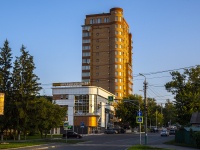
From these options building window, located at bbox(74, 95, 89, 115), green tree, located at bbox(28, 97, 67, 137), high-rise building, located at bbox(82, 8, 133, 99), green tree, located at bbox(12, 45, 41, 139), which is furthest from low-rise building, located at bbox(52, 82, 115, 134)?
green tree, located at bbox(12, 45, 41, 139)

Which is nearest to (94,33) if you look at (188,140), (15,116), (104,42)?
(104,42)

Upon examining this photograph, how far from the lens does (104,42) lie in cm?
13850

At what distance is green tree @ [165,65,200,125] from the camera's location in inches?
2606

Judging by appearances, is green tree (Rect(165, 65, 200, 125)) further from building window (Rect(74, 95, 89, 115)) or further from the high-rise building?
the high-rise building

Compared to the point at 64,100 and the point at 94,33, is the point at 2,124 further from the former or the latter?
the point at 94,33

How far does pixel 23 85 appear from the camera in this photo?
6019cm

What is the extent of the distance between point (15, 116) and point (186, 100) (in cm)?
3094

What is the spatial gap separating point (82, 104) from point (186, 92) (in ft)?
135

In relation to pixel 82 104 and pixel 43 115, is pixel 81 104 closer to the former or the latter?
pixel 82 104

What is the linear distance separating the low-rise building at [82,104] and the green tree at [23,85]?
39.9 m

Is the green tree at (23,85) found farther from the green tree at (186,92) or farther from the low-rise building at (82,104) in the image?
the low-rise building at (82,104)

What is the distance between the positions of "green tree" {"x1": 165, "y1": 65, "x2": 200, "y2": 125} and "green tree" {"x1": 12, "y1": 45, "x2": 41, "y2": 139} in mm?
26701

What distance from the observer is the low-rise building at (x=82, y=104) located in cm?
10162

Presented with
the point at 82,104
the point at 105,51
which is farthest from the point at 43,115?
the point at 105,51
